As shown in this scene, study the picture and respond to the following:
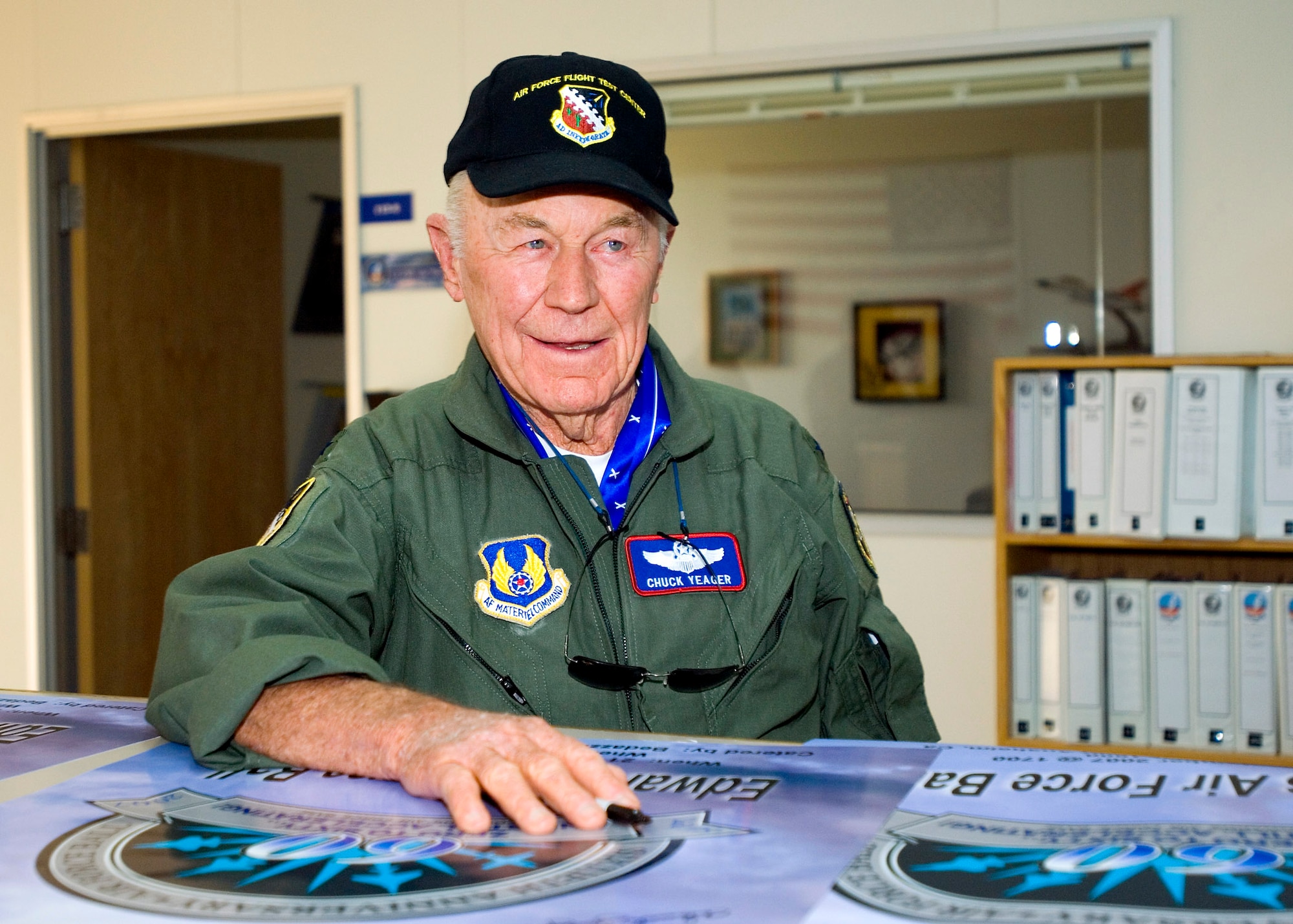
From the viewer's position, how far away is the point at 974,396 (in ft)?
10.9

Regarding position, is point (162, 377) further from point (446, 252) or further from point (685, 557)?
point (685, 557)

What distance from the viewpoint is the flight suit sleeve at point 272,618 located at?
0.94 metres

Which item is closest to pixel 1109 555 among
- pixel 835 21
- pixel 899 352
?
pixel 899 352

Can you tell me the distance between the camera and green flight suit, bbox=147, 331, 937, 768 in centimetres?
129

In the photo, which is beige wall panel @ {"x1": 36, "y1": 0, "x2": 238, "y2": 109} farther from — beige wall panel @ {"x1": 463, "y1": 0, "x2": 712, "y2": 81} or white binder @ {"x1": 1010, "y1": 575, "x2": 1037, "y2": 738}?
white binder @ {"x1": 1010, "y1": 575, "x2": 1037, "y2": 738}

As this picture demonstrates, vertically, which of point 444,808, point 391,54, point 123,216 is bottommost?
point 444,808

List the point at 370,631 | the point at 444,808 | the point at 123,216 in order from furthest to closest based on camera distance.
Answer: the point at 123,216
the point at 370,631
the point at 444,808

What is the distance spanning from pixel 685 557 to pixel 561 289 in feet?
1.16

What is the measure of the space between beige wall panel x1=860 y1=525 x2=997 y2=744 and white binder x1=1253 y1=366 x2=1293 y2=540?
710 millimetres

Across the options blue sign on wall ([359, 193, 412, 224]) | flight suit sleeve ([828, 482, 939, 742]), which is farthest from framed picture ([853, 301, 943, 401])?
flight suit sleeve ([828, 482, 939, 742])

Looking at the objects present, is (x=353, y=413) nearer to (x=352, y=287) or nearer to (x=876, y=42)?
(x=352, y=287)

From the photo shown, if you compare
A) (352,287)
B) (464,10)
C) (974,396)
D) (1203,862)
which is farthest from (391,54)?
(1203,862)

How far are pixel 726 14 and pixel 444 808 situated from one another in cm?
276

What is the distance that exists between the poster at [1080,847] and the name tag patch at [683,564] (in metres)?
0.51
